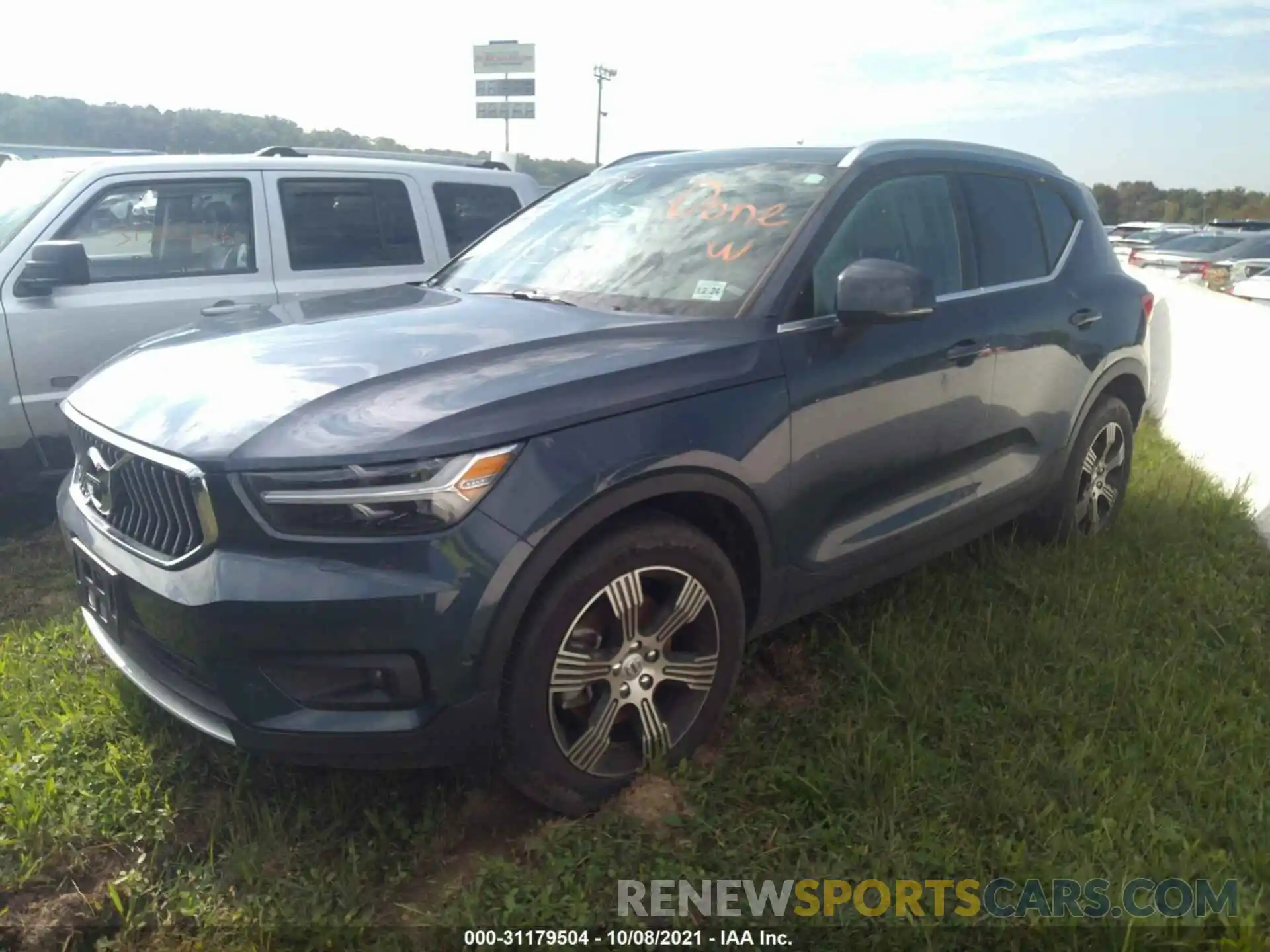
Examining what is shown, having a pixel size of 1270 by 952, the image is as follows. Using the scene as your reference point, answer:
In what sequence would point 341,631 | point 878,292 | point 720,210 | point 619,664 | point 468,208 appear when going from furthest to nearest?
point 468,208, point 720,210, point 878,292, point 619,664, point 341,631

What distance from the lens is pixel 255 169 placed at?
544 centimetres

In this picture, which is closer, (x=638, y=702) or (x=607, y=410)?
(x=607, y=410)

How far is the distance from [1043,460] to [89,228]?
4.62m

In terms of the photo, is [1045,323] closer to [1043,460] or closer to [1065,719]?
[1043,460]

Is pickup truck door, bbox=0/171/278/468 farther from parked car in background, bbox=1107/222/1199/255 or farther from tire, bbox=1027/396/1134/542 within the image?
parked car in background, bbox=1107/222/1199/255

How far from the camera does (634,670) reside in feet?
8.60

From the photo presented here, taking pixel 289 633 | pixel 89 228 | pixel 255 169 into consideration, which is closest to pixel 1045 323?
pixel 289 633

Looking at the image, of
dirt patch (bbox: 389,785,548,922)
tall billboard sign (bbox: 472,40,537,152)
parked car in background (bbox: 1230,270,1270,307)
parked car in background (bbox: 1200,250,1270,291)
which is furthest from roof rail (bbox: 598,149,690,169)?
tall billboard sign (bbox: 472,40,537,152)

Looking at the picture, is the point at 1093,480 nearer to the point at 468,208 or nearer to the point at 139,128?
the point at 468,208

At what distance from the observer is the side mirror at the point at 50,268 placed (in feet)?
15.1

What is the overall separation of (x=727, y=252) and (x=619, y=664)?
1.37m

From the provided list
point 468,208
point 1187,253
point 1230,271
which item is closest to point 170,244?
point 468,208

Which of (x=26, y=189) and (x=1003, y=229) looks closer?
(x=1003, y=229)

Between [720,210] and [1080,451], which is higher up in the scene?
[720,210]
